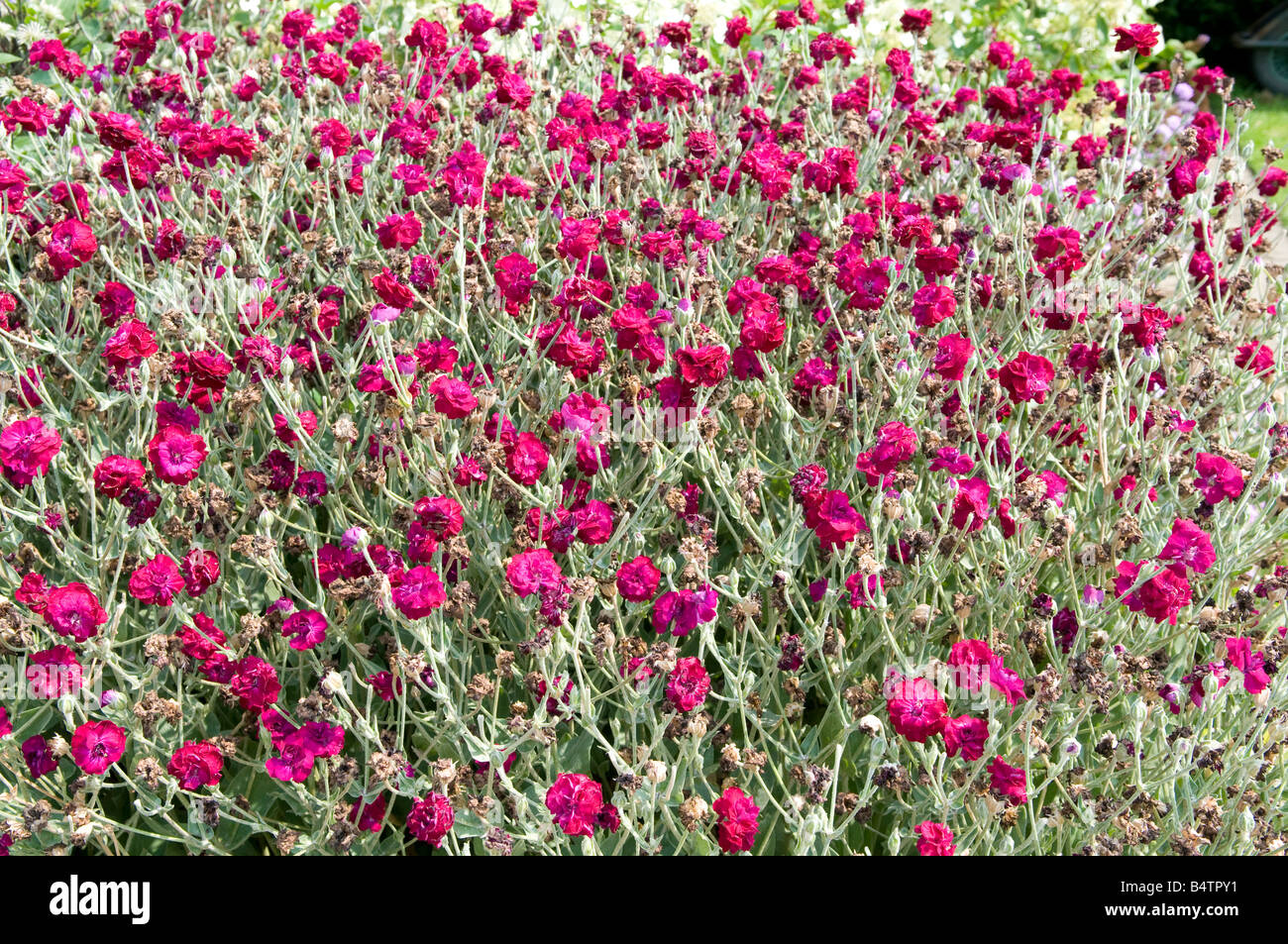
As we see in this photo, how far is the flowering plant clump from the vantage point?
2.00 metres

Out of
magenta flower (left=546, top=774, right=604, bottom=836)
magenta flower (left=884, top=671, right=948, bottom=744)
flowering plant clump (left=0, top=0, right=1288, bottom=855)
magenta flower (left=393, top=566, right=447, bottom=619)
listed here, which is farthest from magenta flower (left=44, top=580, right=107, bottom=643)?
magenta flower (left=884, top=671, right=948, bottom=744)

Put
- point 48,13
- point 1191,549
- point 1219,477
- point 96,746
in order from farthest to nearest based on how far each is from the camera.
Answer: point 48,13, point 1219,477, point 1191,549, point 96,746

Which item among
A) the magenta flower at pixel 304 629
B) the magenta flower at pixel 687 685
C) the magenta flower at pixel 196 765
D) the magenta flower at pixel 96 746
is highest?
the magenta flower at pixel 687 685

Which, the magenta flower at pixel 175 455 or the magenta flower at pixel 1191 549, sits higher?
the magenta flower at pixel 1191 549

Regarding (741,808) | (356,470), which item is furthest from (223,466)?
(741,808)

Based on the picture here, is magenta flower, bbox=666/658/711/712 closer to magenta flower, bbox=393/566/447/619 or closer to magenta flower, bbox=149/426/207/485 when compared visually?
magenta flower, bbox=393/566/447/619

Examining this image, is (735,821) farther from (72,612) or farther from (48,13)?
(48,13)

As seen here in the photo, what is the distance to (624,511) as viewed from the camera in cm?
225

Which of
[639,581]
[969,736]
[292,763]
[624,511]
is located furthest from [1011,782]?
[292,763]

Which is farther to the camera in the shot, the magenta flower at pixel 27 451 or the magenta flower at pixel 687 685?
the magenta flower at pixel 27 451

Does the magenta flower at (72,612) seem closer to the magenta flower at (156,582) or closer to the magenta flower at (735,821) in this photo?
the magenta flower at (156,582)

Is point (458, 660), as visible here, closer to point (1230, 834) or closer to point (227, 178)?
point (1230, 834)

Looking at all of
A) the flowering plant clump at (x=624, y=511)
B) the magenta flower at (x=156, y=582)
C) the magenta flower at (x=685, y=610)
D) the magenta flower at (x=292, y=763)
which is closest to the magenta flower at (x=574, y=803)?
the flowering plant clump at (x=624, y=511)

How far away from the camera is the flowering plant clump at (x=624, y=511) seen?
200cm
